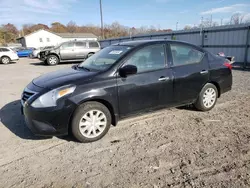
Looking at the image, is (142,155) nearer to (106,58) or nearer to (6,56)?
(106,58)

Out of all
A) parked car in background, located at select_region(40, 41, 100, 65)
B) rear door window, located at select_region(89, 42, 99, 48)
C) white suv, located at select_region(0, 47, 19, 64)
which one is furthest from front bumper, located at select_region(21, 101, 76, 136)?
white suv, located at select_region(0, 47, 19, 64)

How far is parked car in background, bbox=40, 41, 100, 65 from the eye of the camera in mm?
15328

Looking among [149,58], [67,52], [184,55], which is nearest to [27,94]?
[149,58]

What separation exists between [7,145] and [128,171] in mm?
2142

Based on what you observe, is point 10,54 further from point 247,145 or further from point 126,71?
point 247,145

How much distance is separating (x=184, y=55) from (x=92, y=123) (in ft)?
7.80

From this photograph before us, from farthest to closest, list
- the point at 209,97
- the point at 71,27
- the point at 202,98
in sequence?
the point at 71,27, the point at 209,97, the point at 202,98

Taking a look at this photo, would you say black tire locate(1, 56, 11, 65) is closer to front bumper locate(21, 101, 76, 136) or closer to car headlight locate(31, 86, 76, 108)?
front bumper locate(21, 101, 76, 136)

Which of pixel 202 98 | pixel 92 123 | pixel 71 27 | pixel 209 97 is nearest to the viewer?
pixel 92 123

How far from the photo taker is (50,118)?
3.02 metres

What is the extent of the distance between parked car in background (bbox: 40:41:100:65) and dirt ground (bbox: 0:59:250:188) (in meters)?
11.9

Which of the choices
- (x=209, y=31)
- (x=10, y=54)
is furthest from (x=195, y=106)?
(x=10, y=54)

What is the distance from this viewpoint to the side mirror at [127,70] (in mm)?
3355

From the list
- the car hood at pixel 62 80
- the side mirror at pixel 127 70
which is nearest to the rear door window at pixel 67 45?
the car hood at pixel 62 80
